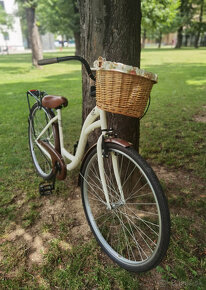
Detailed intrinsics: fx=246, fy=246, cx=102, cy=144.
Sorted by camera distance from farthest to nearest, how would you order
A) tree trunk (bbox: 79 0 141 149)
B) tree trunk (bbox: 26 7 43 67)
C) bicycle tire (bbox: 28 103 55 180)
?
tree trunk (bbox: 26 7 43 67) < bicycle tire (bbox: 28 103 55 180) < tree trunk (bbox: 79 0 141 149)

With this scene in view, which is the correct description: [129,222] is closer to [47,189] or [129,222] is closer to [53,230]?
[53,230]

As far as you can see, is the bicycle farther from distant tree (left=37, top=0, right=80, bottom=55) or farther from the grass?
distant tree (left=37, top=0, right=80, bottom=55)

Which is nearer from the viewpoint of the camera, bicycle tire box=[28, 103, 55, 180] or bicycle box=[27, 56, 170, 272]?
bicycle box=[27, 56, 170, 272]

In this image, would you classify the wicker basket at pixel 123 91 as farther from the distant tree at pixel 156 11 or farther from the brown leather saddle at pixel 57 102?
the distant tree at pixel 156 11

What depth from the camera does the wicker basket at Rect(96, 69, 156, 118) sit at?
1588 millimetres

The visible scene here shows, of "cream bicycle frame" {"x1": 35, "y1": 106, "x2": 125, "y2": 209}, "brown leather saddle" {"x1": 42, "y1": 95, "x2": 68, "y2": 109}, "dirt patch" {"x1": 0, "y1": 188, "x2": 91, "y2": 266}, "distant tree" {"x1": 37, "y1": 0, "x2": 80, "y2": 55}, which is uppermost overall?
"distant tree" {"x1": 37, "y1": 0, "x2": 80, "y2": 55}

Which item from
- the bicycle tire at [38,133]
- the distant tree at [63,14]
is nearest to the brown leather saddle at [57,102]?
the bicycle tire at [38,133]

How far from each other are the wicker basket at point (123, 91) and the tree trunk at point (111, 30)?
722 millimetres

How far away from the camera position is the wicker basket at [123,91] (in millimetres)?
1588

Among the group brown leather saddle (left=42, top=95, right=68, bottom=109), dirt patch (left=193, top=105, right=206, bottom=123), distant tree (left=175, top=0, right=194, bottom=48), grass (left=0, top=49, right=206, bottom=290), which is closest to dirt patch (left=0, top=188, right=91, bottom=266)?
grass (left=0, top=49, right=206, bottom=290)

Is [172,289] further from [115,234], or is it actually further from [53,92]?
[53,92]

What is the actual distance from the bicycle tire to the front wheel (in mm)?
812

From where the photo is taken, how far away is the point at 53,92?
8.52 meters

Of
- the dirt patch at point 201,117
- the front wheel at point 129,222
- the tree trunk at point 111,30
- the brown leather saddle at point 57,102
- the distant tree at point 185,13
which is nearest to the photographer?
the front wheel at point 129,222
